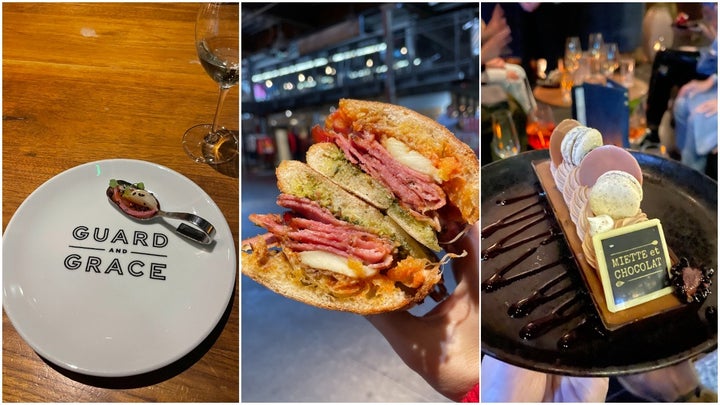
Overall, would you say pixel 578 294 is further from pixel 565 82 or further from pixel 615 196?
pixel 565 82

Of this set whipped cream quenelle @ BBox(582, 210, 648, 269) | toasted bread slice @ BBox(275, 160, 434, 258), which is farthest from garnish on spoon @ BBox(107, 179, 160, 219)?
whipped cream quenelle @ BBox(582, 210, 648, 269)

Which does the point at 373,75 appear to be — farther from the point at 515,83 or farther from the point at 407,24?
the point at 515,83

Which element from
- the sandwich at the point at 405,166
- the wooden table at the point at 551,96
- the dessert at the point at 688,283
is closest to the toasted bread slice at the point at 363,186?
the sandwich at the point at 405,166

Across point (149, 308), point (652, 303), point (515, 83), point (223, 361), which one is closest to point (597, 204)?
point (652, 303)

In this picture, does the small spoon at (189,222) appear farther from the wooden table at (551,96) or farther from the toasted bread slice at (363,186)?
the wooden table at (551,96)

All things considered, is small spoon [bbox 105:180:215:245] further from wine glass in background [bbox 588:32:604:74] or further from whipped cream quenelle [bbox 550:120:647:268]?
wine glass in background [bbox 588:32:604:74]

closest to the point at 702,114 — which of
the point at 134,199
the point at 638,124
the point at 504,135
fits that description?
the point at 638,124
